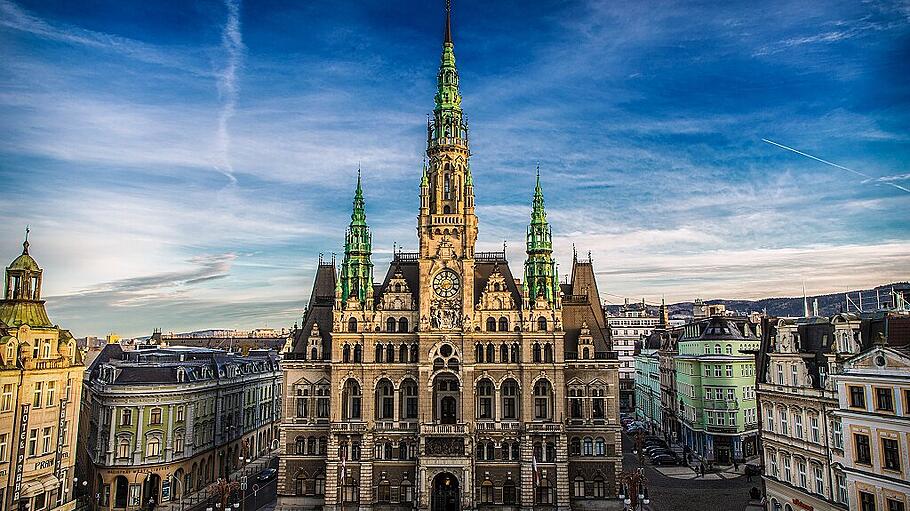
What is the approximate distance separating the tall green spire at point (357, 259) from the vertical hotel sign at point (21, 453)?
34600mm

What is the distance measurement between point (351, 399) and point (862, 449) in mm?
52568

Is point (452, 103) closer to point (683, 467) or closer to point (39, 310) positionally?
point (39, 310)

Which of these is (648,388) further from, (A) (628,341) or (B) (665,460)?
(A) (628,341)

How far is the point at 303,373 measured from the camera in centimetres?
8200

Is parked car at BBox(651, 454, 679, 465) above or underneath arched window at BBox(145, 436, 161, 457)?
underneath

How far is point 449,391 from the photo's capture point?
7950 cm

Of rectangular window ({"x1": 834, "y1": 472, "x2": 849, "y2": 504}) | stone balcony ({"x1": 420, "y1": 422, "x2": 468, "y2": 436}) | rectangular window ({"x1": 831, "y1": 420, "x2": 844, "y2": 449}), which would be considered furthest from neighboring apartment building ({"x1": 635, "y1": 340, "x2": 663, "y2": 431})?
rectangular window ({"x1": 834, "y1": 472, "x2": 849, "y2": 504})

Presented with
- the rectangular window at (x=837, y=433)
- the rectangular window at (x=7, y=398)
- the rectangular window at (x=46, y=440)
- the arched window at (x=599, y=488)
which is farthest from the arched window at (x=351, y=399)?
the rectangular window at (x=837, y=433)

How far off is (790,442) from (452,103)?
54465 millimetres

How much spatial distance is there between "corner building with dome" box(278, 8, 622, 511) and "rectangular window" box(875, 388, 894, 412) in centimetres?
3285

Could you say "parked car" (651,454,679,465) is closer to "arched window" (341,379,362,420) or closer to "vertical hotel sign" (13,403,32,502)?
"arched window" (341,379,362,420)

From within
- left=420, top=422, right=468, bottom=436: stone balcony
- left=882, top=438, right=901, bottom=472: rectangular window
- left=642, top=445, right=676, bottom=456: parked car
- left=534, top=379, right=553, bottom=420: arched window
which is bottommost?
left=642, top=445, right=676, bottom=456: parked car

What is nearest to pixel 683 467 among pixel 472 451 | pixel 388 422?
pixel 472 451

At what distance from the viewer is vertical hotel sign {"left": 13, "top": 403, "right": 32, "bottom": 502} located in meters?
59.2
